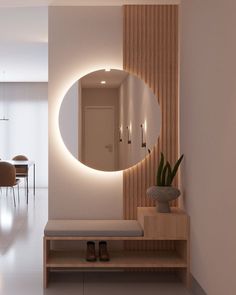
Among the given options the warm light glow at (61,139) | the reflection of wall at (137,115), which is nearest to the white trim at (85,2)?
the warm light glow at (61,139)

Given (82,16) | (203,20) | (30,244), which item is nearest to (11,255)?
(30,244)

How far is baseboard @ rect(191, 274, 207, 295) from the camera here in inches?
113

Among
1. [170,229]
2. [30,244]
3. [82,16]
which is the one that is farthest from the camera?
[30,244]

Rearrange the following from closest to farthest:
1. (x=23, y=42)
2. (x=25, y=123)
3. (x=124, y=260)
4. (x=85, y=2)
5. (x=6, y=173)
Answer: (x=124, y=260), (x=85, y=2), (x=23, y=42), (x=6, y=173), (x=25, y=123)

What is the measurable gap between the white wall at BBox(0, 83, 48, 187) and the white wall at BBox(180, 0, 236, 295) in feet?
21.5

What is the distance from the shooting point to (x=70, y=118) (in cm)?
355

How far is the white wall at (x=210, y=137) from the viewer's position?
2.29 m

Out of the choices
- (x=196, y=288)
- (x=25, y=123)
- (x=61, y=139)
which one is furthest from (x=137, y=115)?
(x=25, y=123)

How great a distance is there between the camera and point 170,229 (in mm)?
3131

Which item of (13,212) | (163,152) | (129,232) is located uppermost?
(163,152)

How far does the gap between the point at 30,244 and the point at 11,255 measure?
432 mm

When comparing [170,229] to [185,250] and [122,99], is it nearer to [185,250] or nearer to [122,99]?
[185,250]

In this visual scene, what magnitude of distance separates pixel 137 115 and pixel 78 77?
22.9 inches

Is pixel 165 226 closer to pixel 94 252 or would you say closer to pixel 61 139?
pixel 94 252
